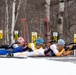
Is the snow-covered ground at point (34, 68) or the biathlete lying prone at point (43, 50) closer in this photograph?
the snow-covered ground at point (34, 68)

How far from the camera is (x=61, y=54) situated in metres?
12.3

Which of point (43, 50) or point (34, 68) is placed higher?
point (34, 68)

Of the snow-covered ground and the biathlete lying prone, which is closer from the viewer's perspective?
the snow-covered ground

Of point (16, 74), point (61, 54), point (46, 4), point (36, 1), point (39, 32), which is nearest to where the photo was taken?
point (16, 74)

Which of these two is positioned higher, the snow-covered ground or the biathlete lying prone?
the snow-covered ground

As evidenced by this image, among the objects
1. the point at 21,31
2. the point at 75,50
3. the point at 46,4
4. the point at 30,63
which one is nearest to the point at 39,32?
the point at 21,31

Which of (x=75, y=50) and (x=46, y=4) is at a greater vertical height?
(x=46, y=4)

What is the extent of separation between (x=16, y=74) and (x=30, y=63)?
0.35 m

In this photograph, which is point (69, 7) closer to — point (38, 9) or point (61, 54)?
point (38, 9)

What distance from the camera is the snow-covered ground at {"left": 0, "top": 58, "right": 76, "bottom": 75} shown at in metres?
2.24

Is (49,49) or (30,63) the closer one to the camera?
(30,63)

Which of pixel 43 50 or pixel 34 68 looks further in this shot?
pixel 43 50

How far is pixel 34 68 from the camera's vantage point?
236 cm

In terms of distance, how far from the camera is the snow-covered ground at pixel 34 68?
2240 millimetres
